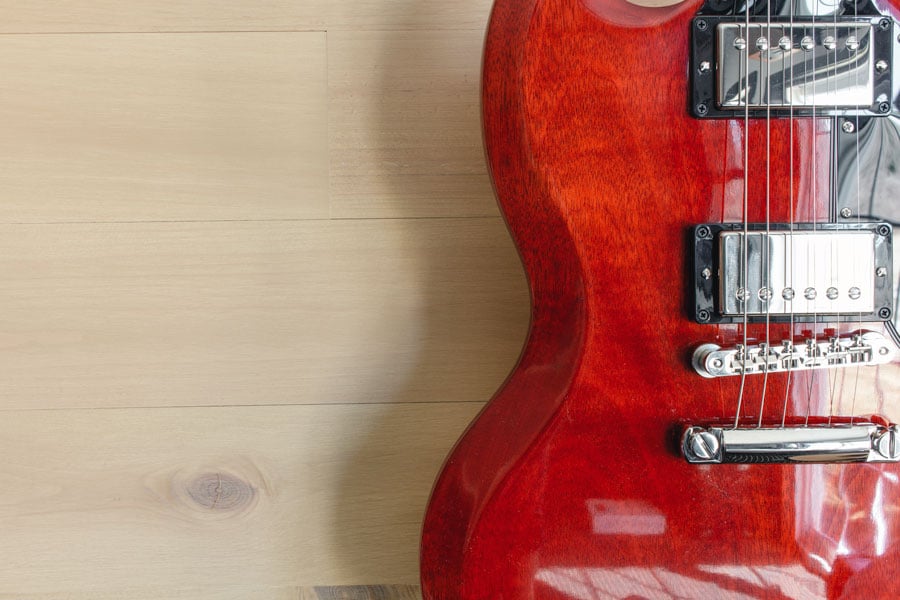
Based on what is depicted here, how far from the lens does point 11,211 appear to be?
0.66 m

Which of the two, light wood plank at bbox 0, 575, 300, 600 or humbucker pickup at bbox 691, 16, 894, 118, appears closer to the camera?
humbucker pickup at bbox 691, 16, 894, 118

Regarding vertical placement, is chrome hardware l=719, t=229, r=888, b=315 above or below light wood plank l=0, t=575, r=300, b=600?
above

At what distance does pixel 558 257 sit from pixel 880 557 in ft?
1.09

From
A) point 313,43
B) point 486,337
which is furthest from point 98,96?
point 486,337

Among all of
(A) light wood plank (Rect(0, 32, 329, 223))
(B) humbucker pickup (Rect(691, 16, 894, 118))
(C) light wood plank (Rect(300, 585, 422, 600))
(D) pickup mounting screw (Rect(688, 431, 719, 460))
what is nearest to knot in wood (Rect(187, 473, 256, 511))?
(C) light wood plank (Rect(300, 585, 422, 600))

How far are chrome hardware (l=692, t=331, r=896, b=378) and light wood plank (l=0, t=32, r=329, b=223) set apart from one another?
1.27 ft

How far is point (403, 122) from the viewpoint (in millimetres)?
667

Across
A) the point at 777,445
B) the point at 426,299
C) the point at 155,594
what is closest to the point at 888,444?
the point at 777,445

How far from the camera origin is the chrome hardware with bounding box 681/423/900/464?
49 cm

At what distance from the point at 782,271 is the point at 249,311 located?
18.6 inches

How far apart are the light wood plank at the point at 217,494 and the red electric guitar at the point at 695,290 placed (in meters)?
0.18

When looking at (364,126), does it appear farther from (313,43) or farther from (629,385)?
(629,385)

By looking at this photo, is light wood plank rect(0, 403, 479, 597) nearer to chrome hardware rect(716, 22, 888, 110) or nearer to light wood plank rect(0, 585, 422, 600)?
light wood plank rect(0, 585, 422, 600)

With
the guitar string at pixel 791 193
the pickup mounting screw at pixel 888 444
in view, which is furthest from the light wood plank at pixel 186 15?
the pickup mounting screw at pixel 888 444
